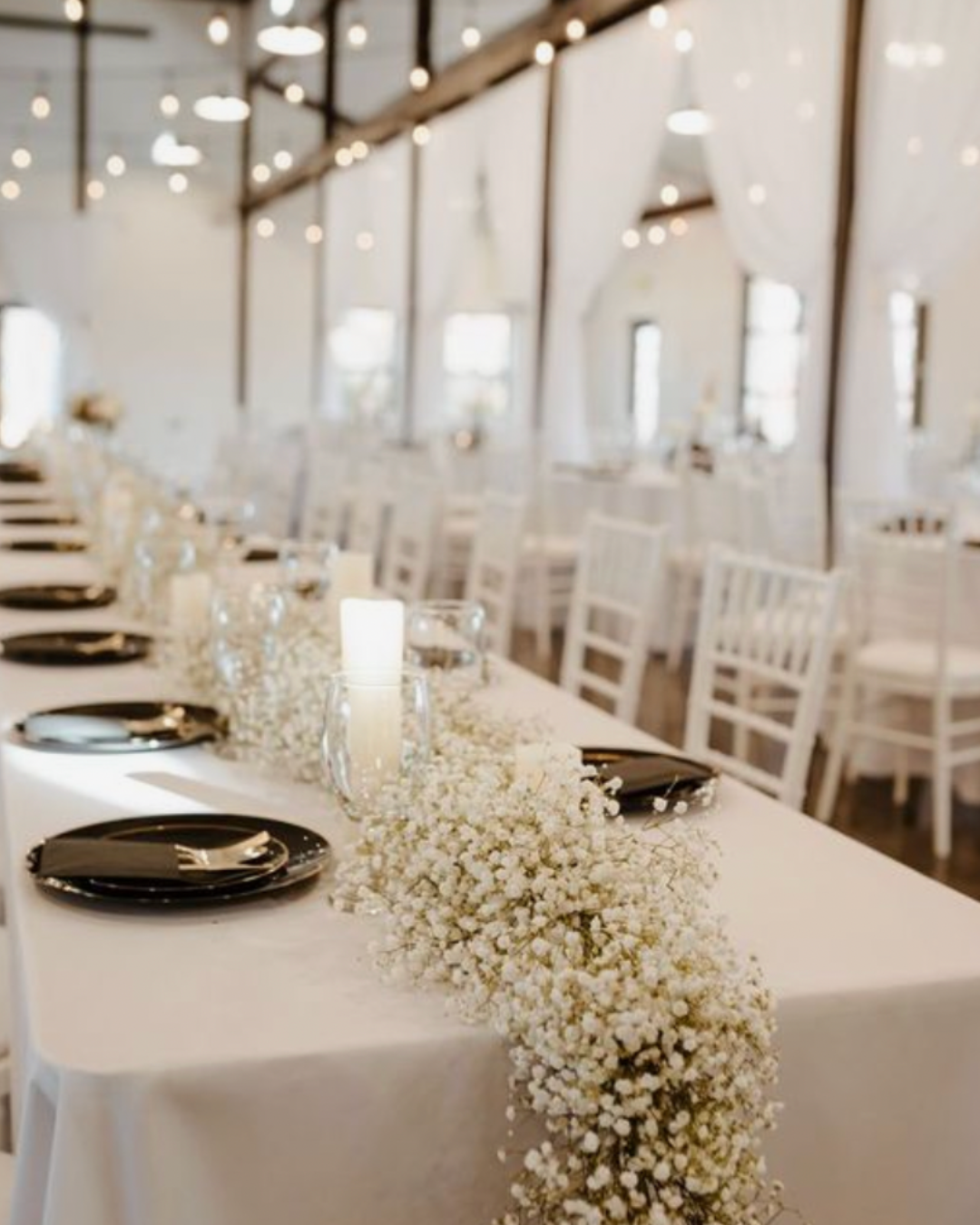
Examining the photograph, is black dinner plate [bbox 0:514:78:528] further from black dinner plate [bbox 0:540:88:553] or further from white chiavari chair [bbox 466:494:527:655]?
white chiavari chair [bbox 466:494:527:655]

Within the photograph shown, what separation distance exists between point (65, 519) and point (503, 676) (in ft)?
11.1

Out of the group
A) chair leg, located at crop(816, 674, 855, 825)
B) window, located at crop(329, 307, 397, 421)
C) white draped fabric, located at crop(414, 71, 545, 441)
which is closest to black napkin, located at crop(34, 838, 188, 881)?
chair leg, located at crop(816, 674, 855, 825)

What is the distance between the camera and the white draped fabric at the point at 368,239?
41.3 ft

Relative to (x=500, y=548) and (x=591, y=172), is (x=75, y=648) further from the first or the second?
(x=591, y=172)

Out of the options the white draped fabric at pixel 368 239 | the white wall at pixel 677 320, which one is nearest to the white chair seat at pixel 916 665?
the white draped fabric at pixel 368 239

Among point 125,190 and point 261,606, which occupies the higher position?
point 125,190

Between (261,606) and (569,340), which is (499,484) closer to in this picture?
(569,340)

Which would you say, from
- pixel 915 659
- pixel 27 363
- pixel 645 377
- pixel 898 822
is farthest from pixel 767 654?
pixel 27 363

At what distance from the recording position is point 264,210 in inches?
670

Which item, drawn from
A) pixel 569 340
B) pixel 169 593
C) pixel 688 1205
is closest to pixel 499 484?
pixel 569 340

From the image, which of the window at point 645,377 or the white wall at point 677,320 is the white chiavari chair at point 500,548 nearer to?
the white wall at point 677,320

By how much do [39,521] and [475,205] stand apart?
6535mm

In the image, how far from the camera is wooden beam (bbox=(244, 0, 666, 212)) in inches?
343

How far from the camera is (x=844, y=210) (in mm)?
6711
